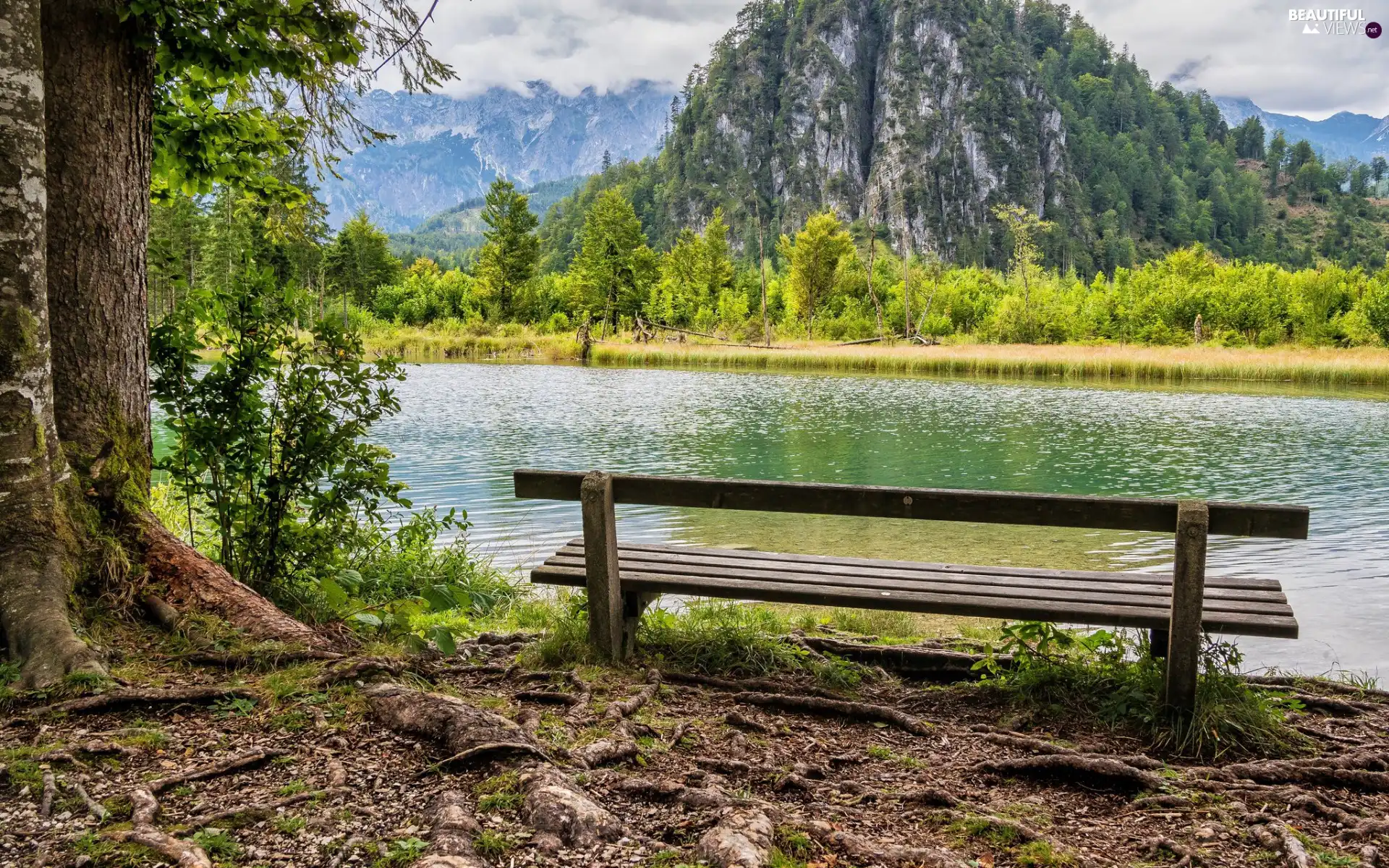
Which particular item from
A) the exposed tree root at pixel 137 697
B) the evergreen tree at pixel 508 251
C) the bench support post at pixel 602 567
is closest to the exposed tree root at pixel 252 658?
the exposed tree root at pixel 137 697

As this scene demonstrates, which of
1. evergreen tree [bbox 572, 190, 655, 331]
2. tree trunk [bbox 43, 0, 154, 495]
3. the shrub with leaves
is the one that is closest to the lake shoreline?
evergreen tree [bbox 572, 190, 655, 331]

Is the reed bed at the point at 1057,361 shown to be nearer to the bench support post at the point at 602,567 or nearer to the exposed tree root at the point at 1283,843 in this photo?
the bench support post at the point at 602,567

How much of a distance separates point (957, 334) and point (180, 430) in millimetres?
62117

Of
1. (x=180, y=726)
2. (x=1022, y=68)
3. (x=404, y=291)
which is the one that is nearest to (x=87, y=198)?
(x=180, y=726)

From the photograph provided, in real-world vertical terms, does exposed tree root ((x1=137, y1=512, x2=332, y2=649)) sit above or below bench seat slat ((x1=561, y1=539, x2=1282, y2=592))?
above

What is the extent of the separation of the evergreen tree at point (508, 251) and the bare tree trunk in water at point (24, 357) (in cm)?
7095

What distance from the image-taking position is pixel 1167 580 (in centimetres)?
502

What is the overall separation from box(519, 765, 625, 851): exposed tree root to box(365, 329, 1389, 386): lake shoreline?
38.4 metres

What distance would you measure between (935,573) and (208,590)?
153 inches

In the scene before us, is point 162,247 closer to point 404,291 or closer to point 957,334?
point 957,334

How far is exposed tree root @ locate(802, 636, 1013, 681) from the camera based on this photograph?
5320mm

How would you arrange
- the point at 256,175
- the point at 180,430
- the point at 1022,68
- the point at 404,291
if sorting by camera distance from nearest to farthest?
1. the point at 180,430
2. the point at 256,175
3. the point at 404,291
4. the point at 1022,68

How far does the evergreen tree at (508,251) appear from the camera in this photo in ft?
238

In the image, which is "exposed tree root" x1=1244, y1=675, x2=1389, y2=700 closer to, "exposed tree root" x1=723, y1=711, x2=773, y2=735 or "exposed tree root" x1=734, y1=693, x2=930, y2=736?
"exposed tree root" x1=734, y1=693, x2=930, y2=736
